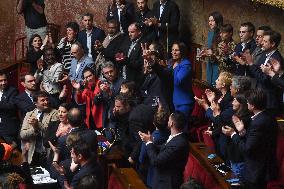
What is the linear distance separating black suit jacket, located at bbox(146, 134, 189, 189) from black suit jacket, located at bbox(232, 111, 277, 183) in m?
0.56

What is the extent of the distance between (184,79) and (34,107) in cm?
216

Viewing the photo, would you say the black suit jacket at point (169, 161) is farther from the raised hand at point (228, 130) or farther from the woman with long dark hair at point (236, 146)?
the woman with long dark hair at point (236, 146)

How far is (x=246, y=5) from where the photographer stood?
11016 mm

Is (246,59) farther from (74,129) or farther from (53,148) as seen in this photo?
(53,148)

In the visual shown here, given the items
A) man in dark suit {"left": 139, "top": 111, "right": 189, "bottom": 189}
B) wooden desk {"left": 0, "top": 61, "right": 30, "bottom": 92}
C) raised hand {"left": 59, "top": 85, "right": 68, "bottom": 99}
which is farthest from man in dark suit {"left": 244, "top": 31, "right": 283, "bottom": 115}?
wooden desk {"left": 0, "top": 61, "right": 30, "bottom": 92}

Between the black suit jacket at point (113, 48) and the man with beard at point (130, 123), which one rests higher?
the black suit jacket at point (113, 48)

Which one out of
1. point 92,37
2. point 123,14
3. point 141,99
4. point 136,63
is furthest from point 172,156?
point 123,14

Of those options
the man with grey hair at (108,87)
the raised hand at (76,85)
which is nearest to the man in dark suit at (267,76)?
the man with grey hair at (108,87)

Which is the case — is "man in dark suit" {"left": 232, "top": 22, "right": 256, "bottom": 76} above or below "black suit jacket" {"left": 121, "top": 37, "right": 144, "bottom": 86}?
above

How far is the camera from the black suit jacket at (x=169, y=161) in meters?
6.80

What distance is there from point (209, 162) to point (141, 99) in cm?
192

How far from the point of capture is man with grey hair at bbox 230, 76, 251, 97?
25.2ft

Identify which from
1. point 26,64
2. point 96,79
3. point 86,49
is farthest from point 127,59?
point 26,64

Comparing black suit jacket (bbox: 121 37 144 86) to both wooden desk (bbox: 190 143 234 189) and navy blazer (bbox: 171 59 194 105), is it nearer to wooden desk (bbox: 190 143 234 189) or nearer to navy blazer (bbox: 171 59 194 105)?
navy blazer (bbox: 171 59 194 105)
